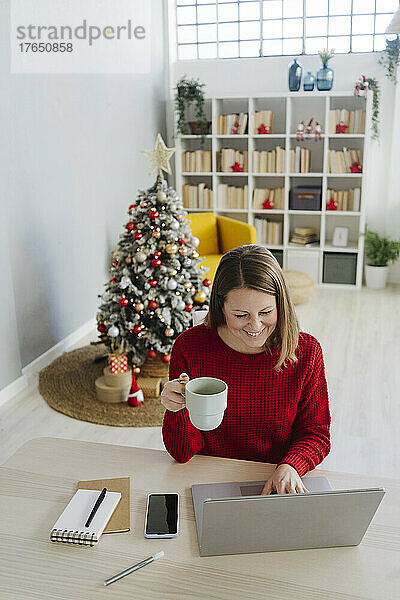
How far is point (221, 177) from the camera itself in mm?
6008

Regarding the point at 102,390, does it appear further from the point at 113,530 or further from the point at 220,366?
the point at 113,530

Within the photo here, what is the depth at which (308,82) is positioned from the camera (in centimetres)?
538

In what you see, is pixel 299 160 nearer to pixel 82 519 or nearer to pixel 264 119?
pixel 264 119

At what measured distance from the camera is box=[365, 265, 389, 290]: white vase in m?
5.67

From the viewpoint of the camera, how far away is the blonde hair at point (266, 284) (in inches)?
57.0

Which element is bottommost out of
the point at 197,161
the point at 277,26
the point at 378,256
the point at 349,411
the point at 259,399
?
the point at 349,411

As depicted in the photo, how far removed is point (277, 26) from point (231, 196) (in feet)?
5.55

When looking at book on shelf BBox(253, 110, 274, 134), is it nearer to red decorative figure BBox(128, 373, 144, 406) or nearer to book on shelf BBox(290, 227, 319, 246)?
book on shelf BBox(290, 227, 319, 246)

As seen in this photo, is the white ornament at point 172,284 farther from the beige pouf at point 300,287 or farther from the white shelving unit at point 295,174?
the white shelving unit at point 295,174

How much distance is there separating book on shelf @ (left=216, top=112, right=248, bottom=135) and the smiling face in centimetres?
445

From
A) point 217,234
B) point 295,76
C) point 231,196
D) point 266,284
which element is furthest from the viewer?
point 231,196

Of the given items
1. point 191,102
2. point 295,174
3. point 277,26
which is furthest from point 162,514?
point 277,26

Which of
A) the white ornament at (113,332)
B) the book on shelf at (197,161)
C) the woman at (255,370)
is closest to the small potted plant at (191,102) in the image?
the book on shelf at (197,161)

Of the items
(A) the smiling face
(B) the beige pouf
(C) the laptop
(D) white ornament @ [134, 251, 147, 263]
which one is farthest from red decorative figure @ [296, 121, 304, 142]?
(C) the laptop
